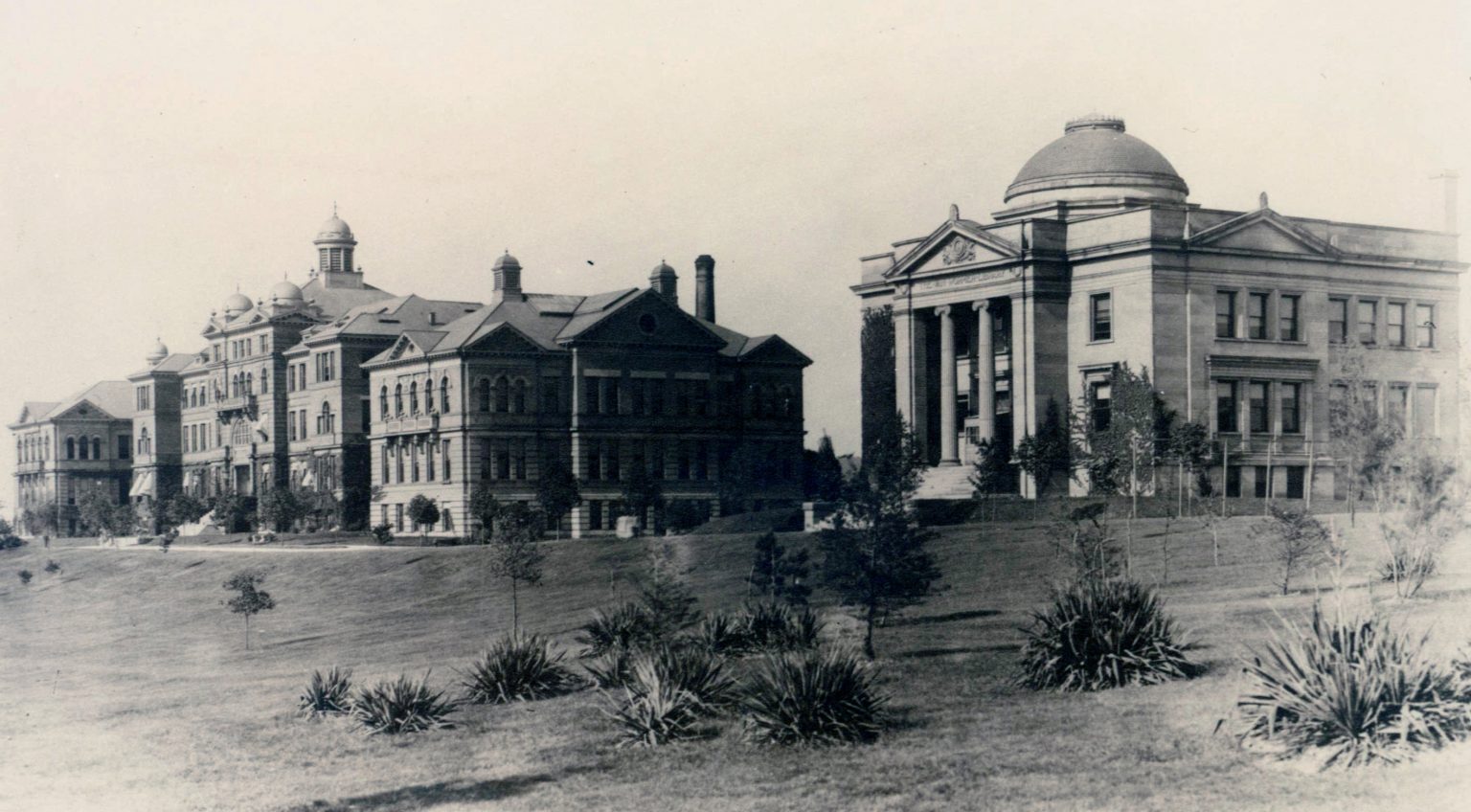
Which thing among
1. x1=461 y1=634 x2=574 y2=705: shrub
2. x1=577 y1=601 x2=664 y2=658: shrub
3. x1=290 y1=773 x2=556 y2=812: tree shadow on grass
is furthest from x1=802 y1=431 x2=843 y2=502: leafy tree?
x1=290 y1=773 x2=556 y2=812: tree shadow on grass

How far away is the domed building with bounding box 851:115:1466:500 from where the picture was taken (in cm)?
3969

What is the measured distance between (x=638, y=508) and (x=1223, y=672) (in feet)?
128

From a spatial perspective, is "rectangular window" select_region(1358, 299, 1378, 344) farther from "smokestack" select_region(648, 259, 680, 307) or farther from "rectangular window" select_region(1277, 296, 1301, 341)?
"smokestack" select_region(648, 259, 680, 307)

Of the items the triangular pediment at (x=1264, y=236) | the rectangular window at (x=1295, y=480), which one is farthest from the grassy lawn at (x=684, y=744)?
the triangular pediment at (x=1264, y=236)

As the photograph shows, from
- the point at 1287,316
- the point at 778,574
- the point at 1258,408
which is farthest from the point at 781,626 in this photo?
the point at 1287,316

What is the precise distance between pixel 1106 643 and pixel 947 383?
116 ft

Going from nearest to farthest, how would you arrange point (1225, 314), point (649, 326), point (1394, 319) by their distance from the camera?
point (1394, 319) < point (1225, 314) < point (649, 326)

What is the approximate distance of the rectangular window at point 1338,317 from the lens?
40438 mm

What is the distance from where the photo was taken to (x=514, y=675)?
26344mm

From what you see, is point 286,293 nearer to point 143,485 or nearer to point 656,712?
point 143,485

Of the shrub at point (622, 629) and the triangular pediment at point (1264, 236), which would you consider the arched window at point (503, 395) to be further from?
the shrub at point (622, 629)

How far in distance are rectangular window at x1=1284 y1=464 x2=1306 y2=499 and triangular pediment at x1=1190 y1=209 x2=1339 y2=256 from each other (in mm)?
5806

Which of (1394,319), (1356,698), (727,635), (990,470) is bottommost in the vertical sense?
(727,635)

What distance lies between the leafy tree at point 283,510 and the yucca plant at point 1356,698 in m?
60.4
